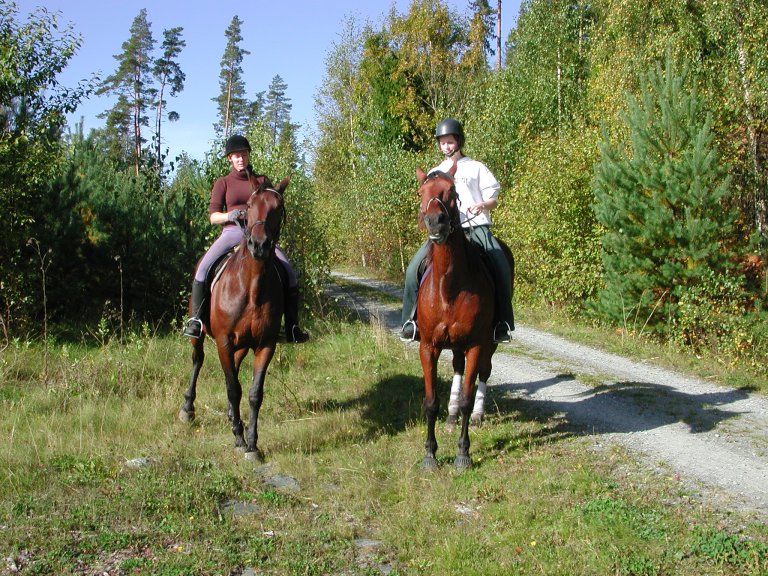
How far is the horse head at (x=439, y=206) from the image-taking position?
5676 millimetres

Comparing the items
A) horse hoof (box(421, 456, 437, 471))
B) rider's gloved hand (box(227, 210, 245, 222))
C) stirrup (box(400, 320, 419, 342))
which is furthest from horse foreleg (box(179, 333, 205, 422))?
horse hoof (box(421, 456, 437, 471))

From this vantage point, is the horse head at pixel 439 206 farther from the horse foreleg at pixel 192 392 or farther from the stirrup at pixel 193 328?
the horse foreleg at pixel 192 392

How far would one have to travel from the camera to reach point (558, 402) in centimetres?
895

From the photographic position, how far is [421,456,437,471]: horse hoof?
6285 mm

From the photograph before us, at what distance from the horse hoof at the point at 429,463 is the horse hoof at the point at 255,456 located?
1.56m

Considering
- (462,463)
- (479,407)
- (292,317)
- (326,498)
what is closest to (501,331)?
(479,407)

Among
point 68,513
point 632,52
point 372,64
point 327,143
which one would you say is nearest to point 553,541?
point 68,513

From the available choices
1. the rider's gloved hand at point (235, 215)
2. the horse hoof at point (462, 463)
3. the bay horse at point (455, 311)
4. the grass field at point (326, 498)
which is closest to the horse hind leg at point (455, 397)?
the grass field at point (326, 498)

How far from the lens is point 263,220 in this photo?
6441mm

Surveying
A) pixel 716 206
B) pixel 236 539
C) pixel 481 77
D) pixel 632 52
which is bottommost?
pixel 236 539

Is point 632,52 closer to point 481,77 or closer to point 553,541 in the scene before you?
point 481,77

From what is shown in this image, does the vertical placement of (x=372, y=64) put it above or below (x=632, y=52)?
above

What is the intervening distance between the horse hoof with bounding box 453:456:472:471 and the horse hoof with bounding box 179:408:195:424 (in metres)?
3.44

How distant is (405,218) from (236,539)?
2501cm
